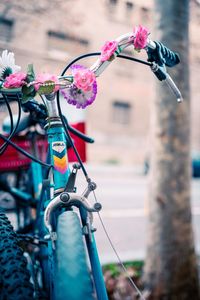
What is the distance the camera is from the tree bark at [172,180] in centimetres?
257

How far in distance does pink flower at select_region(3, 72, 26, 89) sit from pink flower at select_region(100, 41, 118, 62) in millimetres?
283

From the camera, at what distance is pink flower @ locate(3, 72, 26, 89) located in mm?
1077

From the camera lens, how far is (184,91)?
2.59 metres

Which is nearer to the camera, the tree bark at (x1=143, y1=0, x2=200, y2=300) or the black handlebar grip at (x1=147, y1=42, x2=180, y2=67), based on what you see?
the black handlebar grip at (x1=147, y1=42, x2=180, y2=67)

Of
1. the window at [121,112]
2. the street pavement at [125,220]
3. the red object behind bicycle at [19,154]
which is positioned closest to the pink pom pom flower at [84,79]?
the red object behind bicycle at [19,154]

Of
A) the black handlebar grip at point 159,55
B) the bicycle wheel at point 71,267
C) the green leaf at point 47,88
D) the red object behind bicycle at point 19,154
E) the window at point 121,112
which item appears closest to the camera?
the bicycle wheel at point 71,267

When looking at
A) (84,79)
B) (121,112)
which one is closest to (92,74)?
(84,79)

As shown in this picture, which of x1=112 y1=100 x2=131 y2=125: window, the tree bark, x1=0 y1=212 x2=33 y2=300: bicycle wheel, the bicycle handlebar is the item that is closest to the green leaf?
the bicycle handlebar

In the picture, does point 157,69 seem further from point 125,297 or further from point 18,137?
point 125,297

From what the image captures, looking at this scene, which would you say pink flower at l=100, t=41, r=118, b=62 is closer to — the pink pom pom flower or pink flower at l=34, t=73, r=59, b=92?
the pink pom pom flower

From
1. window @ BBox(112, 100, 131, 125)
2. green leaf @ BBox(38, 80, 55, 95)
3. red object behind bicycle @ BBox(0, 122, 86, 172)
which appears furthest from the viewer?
window @ BBox(112, 100, 131, 125)

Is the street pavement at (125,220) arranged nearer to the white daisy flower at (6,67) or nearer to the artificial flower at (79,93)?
the artificial flower at (79,93)

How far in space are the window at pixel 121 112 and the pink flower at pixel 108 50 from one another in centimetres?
1753

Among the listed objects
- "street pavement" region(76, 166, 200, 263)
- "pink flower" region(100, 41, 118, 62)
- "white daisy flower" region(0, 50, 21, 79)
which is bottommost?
"street pavement" region(76, 166, 200, 263)
